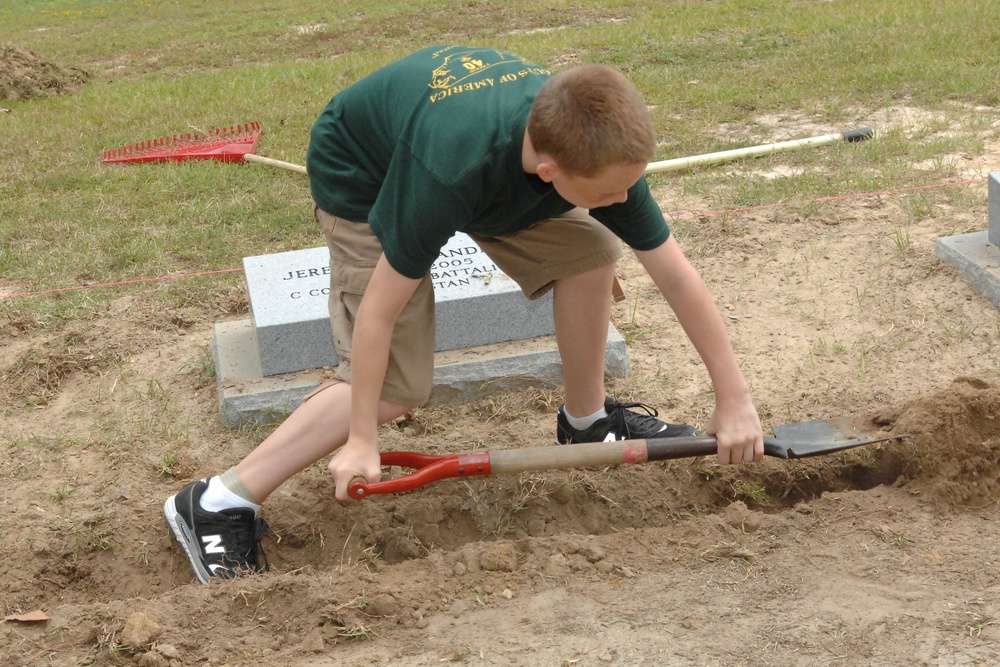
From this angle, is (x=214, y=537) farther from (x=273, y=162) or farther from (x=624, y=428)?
(x=273, y=162)

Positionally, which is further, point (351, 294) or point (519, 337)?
point (519, 337)

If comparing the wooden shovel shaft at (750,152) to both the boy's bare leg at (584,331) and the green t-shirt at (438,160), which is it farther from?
the green t-shirt at (438,160)

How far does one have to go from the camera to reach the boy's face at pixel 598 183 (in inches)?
91.7

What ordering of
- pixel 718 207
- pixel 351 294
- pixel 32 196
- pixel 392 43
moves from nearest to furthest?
1. pixel 351 294
2. pixel 718 207
3. pixel 32 196
4. pixel 392 43

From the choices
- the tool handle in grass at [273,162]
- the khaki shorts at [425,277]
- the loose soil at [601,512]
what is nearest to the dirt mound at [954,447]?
the loose soil at [601,512]

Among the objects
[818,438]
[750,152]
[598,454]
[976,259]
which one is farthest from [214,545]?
[750,152]

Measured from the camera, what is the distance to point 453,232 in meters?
2.53

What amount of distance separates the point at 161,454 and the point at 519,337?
135 centimetres

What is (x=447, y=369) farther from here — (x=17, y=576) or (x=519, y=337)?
(x=17, y=576)

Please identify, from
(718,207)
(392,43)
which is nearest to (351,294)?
(718,207)

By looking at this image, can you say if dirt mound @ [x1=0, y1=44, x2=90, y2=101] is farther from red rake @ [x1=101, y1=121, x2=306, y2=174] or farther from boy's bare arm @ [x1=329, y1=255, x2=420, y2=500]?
boy's bare arm @ [x1=329, y1=255, x2=420, y2=500]

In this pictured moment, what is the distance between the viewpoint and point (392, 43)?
36.6 ft

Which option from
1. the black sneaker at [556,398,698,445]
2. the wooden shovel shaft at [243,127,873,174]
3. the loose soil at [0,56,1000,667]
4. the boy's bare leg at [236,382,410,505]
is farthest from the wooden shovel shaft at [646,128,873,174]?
the boy's bare leg at [236,382,410,505]

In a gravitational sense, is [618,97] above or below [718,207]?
above
